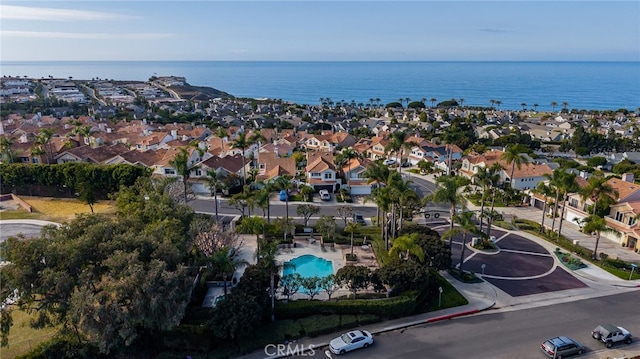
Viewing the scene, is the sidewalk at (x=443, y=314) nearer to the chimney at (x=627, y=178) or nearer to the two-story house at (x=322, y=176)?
the two-story house at (x=322, y=176)

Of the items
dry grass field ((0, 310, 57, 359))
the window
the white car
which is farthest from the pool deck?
the window

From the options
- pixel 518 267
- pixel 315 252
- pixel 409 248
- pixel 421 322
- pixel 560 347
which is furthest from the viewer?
pixel 315 252

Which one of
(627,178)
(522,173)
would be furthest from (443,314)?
(627,178)

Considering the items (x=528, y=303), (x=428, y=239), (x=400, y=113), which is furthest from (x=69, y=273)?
(x=400, y=113)

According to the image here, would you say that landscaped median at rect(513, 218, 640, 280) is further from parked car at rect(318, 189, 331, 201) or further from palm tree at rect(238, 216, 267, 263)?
palm tree at rect(238, 216, 267, 263)

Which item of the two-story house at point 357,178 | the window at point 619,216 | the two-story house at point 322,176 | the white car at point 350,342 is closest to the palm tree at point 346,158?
the two-story house at point 357,178

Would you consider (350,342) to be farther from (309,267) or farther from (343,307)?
(309,267)

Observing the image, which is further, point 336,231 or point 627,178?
point 627,178
